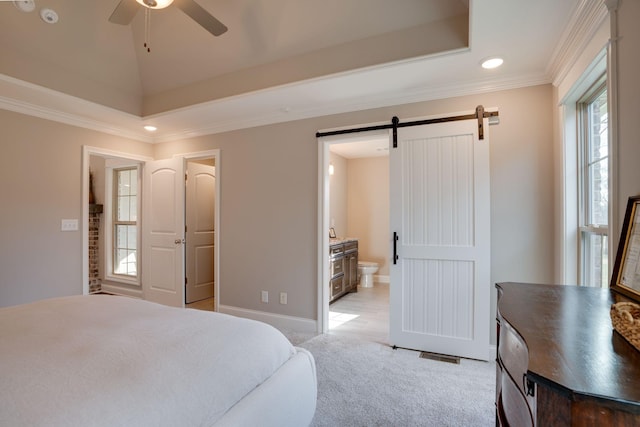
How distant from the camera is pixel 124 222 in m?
4.93

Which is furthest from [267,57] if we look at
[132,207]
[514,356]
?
[132,207]

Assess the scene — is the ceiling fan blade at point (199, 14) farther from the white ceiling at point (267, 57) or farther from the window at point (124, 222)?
the window at point (124, 222)

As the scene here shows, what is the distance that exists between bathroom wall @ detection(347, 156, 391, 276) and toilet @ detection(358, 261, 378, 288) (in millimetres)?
423

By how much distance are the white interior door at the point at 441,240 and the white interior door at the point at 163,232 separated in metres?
2.77

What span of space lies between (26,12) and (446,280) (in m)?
4.22

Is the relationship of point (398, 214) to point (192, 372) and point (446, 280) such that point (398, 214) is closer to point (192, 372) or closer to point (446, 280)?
point (446, 280)

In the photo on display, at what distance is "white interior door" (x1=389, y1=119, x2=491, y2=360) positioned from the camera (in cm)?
258

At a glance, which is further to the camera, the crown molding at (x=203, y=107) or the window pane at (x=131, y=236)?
the window pane at (x=131, y=236)

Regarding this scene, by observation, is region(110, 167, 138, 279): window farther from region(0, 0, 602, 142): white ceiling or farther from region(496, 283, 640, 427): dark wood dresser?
region(496, 283, 640, 427): dark wood dresser

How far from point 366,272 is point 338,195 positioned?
1.48 m

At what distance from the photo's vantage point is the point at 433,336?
107 inches

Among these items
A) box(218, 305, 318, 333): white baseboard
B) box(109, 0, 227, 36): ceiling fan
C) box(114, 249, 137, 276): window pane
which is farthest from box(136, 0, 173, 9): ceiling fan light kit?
box(114, 249, 137, 276): window pane

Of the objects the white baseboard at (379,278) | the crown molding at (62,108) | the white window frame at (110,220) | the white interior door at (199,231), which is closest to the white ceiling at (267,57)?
the crown molding at (62,108)

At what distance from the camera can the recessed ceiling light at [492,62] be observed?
2270mm
